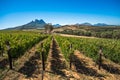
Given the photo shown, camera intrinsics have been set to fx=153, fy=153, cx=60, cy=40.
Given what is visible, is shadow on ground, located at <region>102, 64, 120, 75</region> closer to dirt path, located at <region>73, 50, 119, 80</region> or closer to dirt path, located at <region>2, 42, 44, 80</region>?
dirt path, located at <region>73, 50, 119, 80</region>

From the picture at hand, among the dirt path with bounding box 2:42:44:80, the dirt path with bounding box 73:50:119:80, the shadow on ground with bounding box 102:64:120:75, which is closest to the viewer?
A: the dirt path with bounding box 2:42:44:80

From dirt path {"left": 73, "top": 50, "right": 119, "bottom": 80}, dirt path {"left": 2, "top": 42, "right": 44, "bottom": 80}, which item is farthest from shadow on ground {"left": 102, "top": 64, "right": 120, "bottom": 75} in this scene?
dirt path {"left": 2, "top": 42, "right": 44, "bottom": 80}

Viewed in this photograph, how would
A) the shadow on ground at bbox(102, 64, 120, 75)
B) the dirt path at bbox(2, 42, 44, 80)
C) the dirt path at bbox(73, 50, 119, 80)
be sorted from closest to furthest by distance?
the dirt path at bbox(2, 42, 44, 80), the dirt path at bbox(73, 50, 119, 80), the shadow on ground at bbox(102, 64, 120, 75)

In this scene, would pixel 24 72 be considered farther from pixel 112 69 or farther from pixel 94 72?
pixel 112 69

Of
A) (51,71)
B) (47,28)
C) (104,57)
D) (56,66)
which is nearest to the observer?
(51,71)

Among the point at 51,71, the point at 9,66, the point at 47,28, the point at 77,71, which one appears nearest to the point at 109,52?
the point at 77,71

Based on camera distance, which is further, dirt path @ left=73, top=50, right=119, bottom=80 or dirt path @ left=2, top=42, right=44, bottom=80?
dirt path @ left=73, top=50, right=119, bottom=80

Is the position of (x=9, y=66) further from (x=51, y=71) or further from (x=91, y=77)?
(x=91, y=77)

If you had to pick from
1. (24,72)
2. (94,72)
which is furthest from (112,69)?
(24,72)

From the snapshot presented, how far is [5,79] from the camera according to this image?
510 inches

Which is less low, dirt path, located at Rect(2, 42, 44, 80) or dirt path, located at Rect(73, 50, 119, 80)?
dirt path, located at Rect(2, 42, 44, 80)

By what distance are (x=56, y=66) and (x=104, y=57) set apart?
9.20m

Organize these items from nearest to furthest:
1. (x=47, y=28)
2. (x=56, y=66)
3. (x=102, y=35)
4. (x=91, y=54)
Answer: (x=56, y=66)
(x=91, y=54)
(x=102, y=35)
(x=47, y=28)

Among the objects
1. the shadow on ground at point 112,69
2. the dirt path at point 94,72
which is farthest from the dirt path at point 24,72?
the shadow on ground at point 112,69
